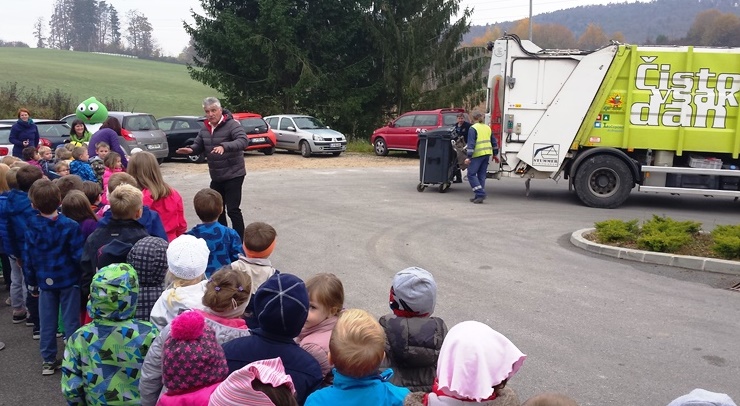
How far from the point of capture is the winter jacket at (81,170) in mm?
8594

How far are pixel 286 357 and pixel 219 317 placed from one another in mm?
704

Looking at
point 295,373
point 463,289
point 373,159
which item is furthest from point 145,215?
point 373,159

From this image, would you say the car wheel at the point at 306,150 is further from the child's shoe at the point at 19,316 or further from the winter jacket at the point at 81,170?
the child's shoe at the point at 19,316

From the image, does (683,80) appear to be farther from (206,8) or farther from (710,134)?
(206,8)

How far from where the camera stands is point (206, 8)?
110 feet

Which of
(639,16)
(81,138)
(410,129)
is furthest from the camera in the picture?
(639,16)

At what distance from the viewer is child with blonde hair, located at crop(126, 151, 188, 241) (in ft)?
21.5

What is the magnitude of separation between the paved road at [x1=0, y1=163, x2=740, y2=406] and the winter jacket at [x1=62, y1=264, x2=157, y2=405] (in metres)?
1.33

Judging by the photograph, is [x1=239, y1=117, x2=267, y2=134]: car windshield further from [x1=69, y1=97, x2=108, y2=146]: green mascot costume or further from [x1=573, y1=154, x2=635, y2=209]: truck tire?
[x1=573, y1=154, x2=635, y2=209]: truck tire

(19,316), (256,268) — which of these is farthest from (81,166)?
(256,268)

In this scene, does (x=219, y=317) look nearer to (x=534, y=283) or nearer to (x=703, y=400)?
(x=703, y=400)

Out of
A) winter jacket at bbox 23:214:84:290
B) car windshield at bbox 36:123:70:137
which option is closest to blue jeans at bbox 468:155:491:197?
winter jacket at bbox 23:214:84:290

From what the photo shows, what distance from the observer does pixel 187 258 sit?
13.6 ft

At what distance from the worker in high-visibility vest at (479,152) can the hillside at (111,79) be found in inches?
1550
